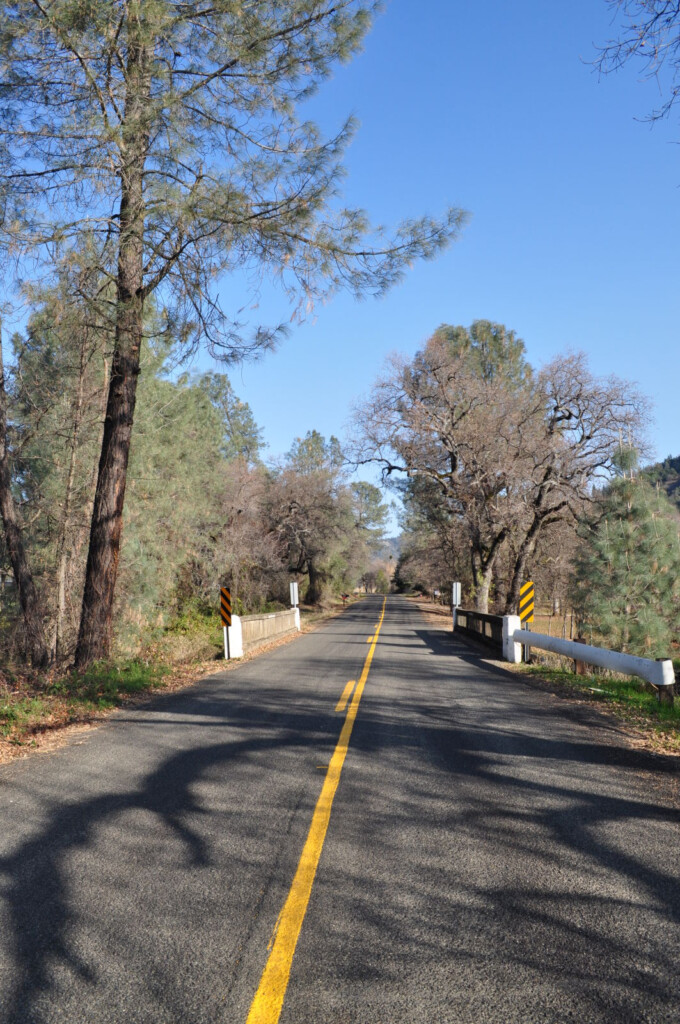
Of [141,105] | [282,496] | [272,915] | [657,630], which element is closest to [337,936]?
[272,915]

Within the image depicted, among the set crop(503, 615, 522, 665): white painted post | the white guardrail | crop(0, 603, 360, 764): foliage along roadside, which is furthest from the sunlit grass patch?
crop(0, 603, 360, 764): foliage along roadside

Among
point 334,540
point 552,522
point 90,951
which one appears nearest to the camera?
point 90,951

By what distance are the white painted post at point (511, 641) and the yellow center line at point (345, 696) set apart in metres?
5.34

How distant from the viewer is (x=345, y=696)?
9617 mm

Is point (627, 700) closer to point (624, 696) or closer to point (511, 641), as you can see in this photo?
point (624, 696)

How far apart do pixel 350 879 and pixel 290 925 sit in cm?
55

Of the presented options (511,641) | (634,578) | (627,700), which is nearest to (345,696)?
(627,700)

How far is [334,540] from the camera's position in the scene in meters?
45.9

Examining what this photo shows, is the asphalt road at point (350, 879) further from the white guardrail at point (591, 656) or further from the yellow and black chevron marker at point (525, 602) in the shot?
the yellow and black chevron marker at point (525, 602)

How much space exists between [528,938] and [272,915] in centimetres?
115

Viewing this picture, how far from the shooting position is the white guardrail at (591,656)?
26.2 feet

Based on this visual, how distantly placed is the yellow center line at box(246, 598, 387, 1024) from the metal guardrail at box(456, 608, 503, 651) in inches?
493

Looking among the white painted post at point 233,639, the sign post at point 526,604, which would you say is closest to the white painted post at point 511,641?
the sign post at point 526,604

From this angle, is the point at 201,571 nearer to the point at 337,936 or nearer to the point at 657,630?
the point at 657,630
